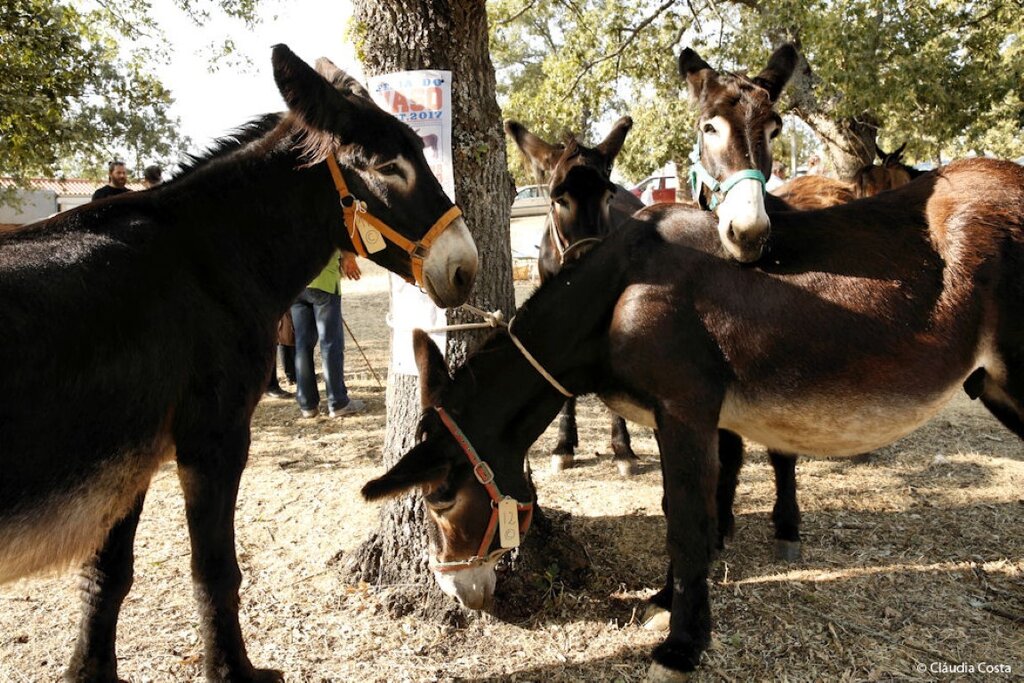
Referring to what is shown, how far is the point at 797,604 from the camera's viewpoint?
131 inches

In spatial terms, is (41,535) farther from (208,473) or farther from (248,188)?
(248,188)

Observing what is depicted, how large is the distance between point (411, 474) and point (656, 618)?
4.63 feet

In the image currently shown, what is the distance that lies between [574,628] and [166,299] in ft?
7.45

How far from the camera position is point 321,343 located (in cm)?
701

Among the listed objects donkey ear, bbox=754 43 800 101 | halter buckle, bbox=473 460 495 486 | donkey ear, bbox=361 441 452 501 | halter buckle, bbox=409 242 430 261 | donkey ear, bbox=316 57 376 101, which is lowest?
halter buckle, bbox=473 460 495 486

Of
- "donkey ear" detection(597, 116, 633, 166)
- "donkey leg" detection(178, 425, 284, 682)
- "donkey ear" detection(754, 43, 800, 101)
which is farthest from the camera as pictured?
"donkey ear" detection(597, 116, 633, 166)

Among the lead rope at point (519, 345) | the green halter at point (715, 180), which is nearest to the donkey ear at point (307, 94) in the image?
the lead rope at point (519, 345)

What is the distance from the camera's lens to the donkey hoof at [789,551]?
3.77 meters

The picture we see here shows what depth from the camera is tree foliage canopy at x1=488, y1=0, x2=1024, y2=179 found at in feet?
33.1

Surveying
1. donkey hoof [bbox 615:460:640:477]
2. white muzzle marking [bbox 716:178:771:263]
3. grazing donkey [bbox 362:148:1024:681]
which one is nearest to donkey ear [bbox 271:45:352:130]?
grazing donkey [bbox 362:148:1024:681]

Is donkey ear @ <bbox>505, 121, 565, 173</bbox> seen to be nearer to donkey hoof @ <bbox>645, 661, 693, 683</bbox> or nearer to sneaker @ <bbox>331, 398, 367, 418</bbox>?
sneaker @ <bbox>331, 398, 367, 418</bbox>

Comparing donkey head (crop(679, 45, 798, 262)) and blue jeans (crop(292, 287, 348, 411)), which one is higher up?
donkey head (crop(679, 45, 798, 262))

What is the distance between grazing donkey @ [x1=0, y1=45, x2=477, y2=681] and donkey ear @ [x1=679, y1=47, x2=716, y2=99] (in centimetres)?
194

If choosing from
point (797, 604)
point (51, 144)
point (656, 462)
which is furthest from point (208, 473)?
point (51, 144)
